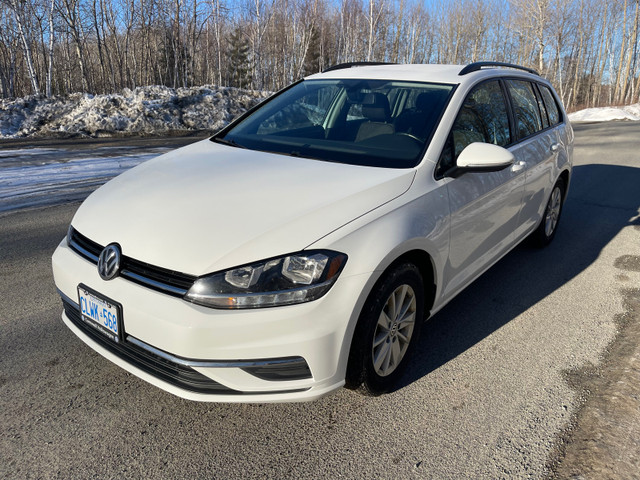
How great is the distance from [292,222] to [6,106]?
640 inches

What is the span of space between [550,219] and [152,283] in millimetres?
4304

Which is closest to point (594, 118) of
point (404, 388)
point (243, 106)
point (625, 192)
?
point (243, 106)

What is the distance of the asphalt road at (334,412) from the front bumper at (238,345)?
31 centimetres

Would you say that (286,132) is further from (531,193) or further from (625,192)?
(625,192)

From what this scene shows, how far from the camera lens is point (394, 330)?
2.67m

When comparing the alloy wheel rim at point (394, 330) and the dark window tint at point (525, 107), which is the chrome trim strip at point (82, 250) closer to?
the alloy wheel rim at point (394, 330)

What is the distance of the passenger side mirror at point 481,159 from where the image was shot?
2.92 meters

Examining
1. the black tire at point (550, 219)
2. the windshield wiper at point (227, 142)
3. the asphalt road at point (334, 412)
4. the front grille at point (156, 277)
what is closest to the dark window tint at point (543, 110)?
the black tire at point (550, 219)

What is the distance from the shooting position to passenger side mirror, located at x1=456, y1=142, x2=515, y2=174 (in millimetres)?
2922

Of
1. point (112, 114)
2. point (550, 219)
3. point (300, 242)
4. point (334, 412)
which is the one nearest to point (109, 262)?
point (300, 242)

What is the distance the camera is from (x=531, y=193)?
417 centimetres

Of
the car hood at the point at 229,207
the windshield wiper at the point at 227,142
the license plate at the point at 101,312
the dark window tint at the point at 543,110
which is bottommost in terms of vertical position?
the license plate at the point at 101,312

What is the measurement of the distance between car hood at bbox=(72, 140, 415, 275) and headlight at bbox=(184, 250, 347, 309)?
0.04 m

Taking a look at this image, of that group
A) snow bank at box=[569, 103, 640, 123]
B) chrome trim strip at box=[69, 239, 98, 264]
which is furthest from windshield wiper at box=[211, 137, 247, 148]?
snow bank at box=[569, 103, 640, 123]
